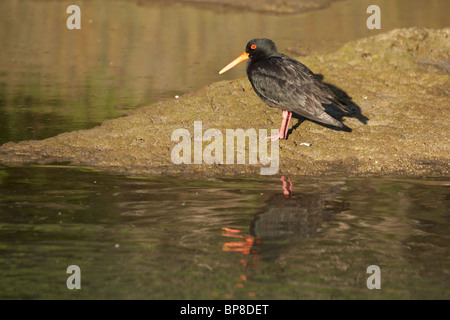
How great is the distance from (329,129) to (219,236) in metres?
4.51

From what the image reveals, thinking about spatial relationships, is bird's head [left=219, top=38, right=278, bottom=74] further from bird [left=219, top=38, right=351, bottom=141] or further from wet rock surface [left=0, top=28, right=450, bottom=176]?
wet rock surface [left=0, top=28, right=450, bottom=176]

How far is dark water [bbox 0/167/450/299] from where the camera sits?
5801 mm

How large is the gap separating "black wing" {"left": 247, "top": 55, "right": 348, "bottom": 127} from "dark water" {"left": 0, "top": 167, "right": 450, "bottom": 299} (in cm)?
139

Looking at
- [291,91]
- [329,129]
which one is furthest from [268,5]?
[291,91]

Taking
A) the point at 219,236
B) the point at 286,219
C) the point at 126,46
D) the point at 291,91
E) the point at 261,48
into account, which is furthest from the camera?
the point at 126,46

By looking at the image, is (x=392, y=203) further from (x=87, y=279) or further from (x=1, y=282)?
(x=1, y=282)

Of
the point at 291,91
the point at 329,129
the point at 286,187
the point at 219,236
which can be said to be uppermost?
the point at 291,91

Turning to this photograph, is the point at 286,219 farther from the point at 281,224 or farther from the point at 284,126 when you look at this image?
the point at 284,126

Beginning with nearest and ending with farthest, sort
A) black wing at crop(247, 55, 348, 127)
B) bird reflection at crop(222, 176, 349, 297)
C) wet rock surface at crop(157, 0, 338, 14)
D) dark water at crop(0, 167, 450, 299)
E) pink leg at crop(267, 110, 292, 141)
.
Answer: dark water at crop(0, 167, 450, 299), bird reflection at crop(222, 176, 349, 297), black wing at crop(247, 55, 348, 127), pink leg at crop(267, 110, 292, 141), wet rock surface at crop(157, 0, 338, 14)

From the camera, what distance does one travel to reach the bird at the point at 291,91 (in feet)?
33.0

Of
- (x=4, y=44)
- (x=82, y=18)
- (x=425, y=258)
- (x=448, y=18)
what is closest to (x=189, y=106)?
(x=425, y=258)

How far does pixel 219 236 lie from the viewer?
692 cm

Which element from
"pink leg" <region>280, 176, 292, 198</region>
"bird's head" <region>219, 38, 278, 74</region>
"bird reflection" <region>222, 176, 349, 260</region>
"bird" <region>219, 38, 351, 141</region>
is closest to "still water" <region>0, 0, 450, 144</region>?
"bird's head" <region>219, 38, 278, 74</region>

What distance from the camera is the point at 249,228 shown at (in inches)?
282
